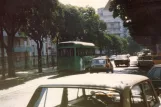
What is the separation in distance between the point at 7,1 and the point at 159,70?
57.9 ft

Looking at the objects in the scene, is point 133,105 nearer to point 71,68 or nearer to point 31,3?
point 31,3

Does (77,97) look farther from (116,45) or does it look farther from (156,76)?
(116,45)

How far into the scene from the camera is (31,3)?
26453 mm

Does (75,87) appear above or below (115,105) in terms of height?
above

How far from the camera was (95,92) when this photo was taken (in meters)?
4.22

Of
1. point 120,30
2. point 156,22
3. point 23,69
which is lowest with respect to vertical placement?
point 23,69

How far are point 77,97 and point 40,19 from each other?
30.0 metres

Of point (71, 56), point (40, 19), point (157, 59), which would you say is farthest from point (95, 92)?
point (40, 19)

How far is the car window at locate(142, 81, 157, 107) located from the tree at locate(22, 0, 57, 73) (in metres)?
23.0

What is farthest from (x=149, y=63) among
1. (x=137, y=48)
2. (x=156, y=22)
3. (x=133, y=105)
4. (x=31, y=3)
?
(x=137, y=48)

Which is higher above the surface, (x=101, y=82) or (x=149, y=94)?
(x=101, y=82)

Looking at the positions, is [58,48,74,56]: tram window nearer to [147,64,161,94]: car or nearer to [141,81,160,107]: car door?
[147,64,161,94]: car

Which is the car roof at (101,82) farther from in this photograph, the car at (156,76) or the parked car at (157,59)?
the parked car at (157,59)

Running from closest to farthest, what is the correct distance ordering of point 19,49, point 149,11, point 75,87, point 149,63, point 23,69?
point 75,87, point 149,11, point 149,63, point 23,69, point 19,49
